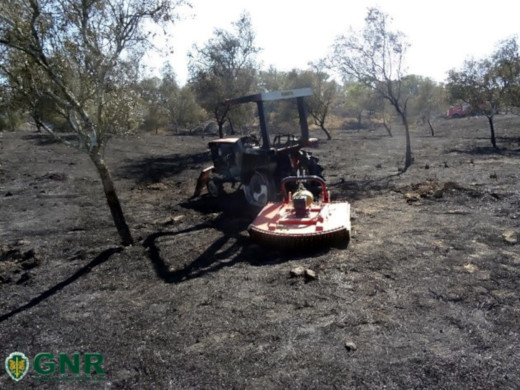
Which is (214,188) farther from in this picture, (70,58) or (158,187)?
(70,58)

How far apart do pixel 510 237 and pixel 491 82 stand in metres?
15.9

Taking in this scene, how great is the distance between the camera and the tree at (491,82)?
18.7m

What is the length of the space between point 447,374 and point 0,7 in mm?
7159

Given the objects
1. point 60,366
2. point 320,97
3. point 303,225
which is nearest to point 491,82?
point 320,97

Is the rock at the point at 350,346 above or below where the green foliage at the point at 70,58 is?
below

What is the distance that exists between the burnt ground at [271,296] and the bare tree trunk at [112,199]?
287 millimetres

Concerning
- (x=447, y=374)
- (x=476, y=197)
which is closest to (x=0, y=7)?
(x=447, y=374)

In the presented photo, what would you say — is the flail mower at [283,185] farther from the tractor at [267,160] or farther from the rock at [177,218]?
the rock at [177,218]

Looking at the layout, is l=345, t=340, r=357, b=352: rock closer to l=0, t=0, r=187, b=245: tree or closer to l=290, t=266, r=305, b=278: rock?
l=290, t=266, r=305, b=278: rock

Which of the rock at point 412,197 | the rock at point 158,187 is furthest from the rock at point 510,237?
the rock at point 158,187

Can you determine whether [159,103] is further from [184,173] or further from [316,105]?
[184,173]

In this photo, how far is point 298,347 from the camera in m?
3.98

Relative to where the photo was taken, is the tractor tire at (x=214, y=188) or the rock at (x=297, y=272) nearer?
the rock at (x=297, y=272)

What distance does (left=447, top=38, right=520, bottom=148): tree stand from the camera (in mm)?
18688
